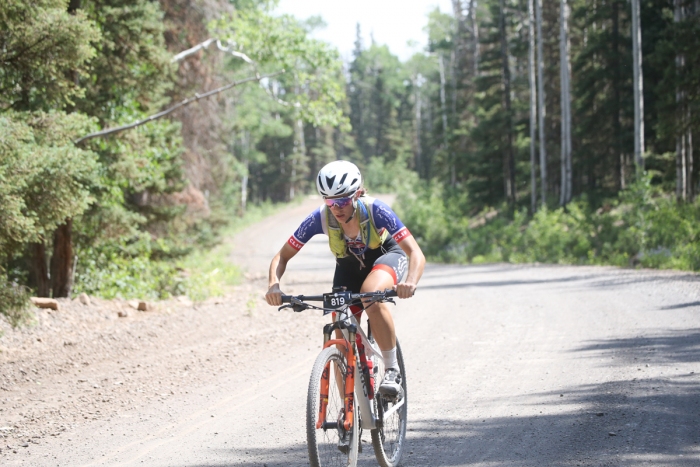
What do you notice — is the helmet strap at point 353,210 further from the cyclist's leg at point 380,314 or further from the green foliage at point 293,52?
the green foliage at point 293,52

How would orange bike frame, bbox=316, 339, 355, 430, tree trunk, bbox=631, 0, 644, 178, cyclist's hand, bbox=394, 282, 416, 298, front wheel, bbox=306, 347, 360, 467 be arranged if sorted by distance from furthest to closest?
tree trunk, bbox=631, 0, 644, 178, cyclist's hand, bbox=394, 282, 416, 298, orange bike frame, bbox=316, 339, 355, 430, front wheel, bbox=306, 347, 360, 467

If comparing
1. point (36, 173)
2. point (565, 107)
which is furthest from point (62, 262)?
point (565, 107)

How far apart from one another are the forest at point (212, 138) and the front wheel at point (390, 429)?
5.17 metres

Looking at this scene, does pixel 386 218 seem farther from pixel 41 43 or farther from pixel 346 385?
pixel 41 43

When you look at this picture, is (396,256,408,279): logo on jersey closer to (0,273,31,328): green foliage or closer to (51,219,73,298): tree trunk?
(0,273,31,328): green foliage

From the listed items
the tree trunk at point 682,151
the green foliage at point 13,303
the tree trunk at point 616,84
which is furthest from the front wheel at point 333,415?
the tree trunk at point 616,84

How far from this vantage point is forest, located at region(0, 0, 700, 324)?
30.4 ft

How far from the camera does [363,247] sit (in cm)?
536

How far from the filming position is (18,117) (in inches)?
364

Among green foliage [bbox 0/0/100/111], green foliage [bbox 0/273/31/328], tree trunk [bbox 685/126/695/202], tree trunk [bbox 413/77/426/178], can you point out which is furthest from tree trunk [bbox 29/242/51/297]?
tree trunk [bbox 413/77/426/178]

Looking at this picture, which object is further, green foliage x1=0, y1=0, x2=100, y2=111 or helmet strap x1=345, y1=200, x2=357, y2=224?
green foliage x1=0, y1=0, x2=100, y2=111

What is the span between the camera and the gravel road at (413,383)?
532 cm

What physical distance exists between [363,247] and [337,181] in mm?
764

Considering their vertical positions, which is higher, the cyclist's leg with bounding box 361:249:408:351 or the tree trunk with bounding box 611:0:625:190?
the tree trunk with bounding box 611:0:625:190
